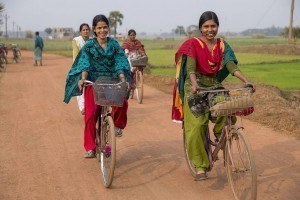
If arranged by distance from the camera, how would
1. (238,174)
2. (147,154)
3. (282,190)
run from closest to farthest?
(238,174), (282,190), (147,154)

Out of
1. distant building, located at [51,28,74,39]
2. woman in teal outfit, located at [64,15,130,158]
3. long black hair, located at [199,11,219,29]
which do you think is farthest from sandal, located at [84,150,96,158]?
distant building, located at [51,28,74,39]

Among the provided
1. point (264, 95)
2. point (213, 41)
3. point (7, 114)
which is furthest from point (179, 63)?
point (264, 95)

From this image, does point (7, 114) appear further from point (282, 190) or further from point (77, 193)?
point (282, 190)

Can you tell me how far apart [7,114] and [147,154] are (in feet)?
13.7

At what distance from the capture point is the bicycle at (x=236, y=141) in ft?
12.7

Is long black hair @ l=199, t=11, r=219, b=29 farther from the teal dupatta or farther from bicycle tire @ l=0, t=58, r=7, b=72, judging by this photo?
bicycle tire @ l=0, t=58, r=7, b=72

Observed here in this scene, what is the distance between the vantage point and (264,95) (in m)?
10.5

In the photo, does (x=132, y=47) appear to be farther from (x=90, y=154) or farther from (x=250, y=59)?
(x=250, y=59)

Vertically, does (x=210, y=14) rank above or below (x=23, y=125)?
above

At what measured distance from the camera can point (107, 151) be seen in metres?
4.95

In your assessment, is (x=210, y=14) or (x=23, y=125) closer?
(x=210, y=14)

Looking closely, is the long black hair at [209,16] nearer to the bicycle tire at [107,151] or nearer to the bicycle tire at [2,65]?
the bicycle tire at [107,151]

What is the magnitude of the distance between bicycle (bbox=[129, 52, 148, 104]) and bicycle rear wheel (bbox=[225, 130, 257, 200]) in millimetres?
6074

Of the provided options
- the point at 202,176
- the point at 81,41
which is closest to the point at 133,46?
the point at 81,41
